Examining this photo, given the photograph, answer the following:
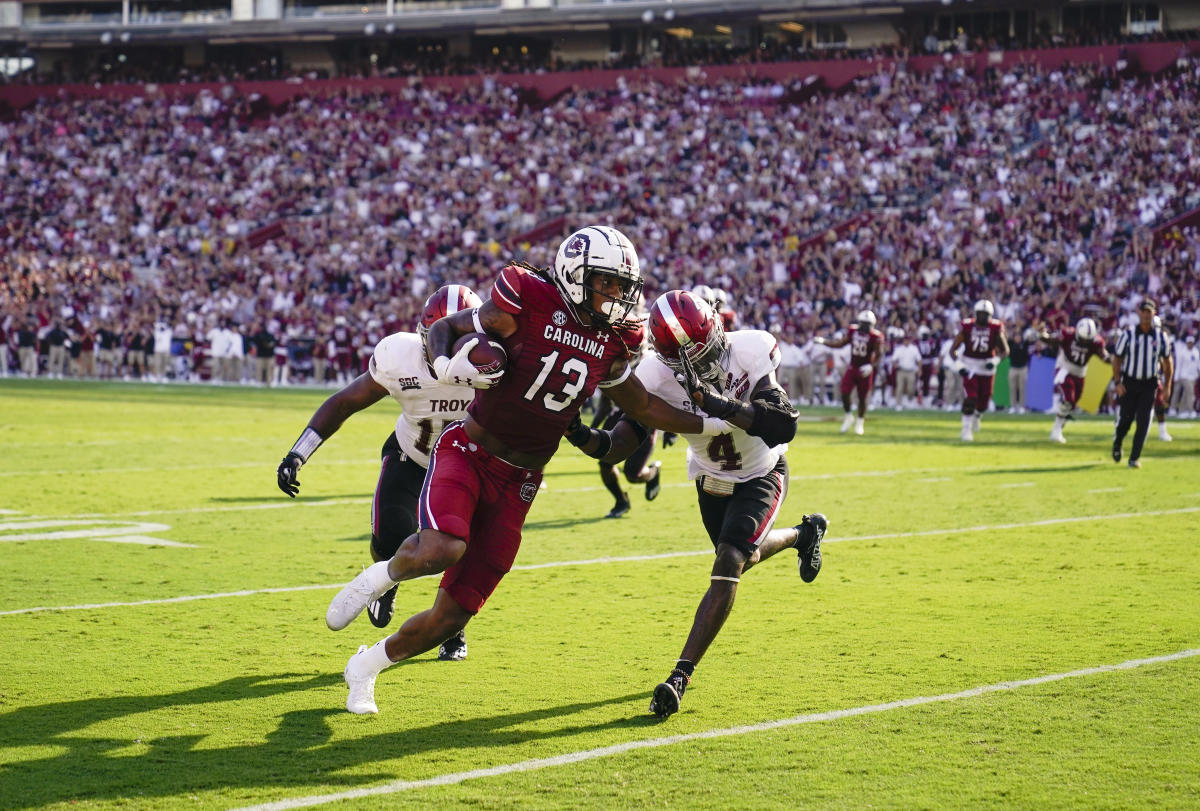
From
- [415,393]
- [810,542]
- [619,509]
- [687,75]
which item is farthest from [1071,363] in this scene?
[687,75]

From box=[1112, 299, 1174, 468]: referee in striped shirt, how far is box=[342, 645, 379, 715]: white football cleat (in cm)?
1159

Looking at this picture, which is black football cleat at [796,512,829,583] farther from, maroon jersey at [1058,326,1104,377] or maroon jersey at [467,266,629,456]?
maroon jersey at [1058,326,1104,377]

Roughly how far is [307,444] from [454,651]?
1162mm

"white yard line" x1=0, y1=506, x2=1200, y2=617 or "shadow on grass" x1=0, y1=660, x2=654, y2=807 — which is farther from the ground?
"shadow on grass" x1=0, y1=660, x2=654, y2=807

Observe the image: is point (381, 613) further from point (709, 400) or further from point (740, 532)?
point (709, 400)

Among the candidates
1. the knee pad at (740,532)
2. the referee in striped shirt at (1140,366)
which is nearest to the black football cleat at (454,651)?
the knee pad at (740,532)

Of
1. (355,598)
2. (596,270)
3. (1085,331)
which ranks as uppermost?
(596,270)

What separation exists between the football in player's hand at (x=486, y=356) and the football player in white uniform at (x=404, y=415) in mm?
1126

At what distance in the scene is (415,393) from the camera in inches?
273

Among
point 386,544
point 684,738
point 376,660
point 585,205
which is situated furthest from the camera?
Answer: point 585,205

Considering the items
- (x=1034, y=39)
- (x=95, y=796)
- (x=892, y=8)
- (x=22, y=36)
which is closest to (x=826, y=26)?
(x=892, y=8)

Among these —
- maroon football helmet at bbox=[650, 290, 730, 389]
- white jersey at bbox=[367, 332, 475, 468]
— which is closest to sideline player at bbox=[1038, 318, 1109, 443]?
white jersey at bbox=[367, 332, 475, 468]

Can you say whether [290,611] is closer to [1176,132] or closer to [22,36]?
[1176,132]

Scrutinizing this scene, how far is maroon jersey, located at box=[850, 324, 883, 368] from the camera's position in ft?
68.3
